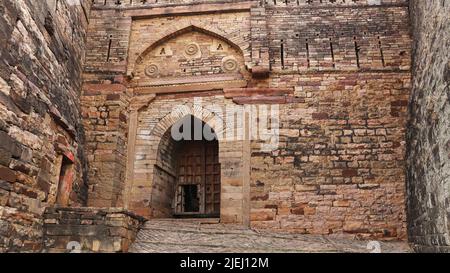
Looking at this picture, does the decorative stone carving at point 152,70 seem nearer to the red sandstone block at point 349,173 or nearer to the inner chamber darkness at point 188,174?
the inner chamber darkness at point 188,174

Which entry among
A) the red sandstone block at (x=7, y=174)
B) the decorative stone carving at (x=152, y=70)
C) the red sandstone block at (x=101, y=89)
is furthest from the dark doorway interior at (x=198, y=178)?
the red sandstone block at (x=7, y=174)

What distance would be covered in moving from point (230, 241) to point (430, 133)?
3.04 metres

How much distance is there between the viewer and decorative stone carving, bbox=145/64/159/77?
24.3 ft

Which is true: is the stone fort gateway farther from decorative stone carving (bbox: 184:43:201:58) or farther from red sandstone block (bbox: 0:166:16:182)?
red sandstone block (bbox: 0:166:16:182)

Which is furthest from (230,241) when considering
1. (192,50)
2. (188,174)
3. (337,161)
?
(192,50)

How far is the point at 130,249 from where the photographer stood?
4.79 meters

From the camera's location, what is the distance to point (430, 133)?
16.4 ft

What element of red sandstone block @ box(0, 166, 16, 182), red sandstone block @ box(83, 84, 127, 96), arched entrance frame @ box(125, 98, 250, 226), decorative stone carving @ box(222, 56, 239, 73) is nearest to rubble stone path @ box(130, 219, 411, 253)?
arched entrance frame @ box(125, 98, 250, 226)

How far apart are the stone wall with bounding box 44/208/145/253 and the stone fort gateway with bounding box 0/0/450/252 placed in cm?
2

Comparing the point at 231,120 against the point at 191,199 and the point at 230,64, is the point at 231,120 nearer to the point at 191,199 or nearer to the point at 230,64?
the point at 230,64

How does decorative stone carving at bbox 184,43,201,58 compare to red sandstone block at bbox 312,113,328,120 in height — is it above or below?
above

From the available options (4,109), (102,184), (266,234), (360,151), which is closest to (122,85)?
(102,184)

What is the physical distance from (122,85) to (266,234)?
3804 mm
